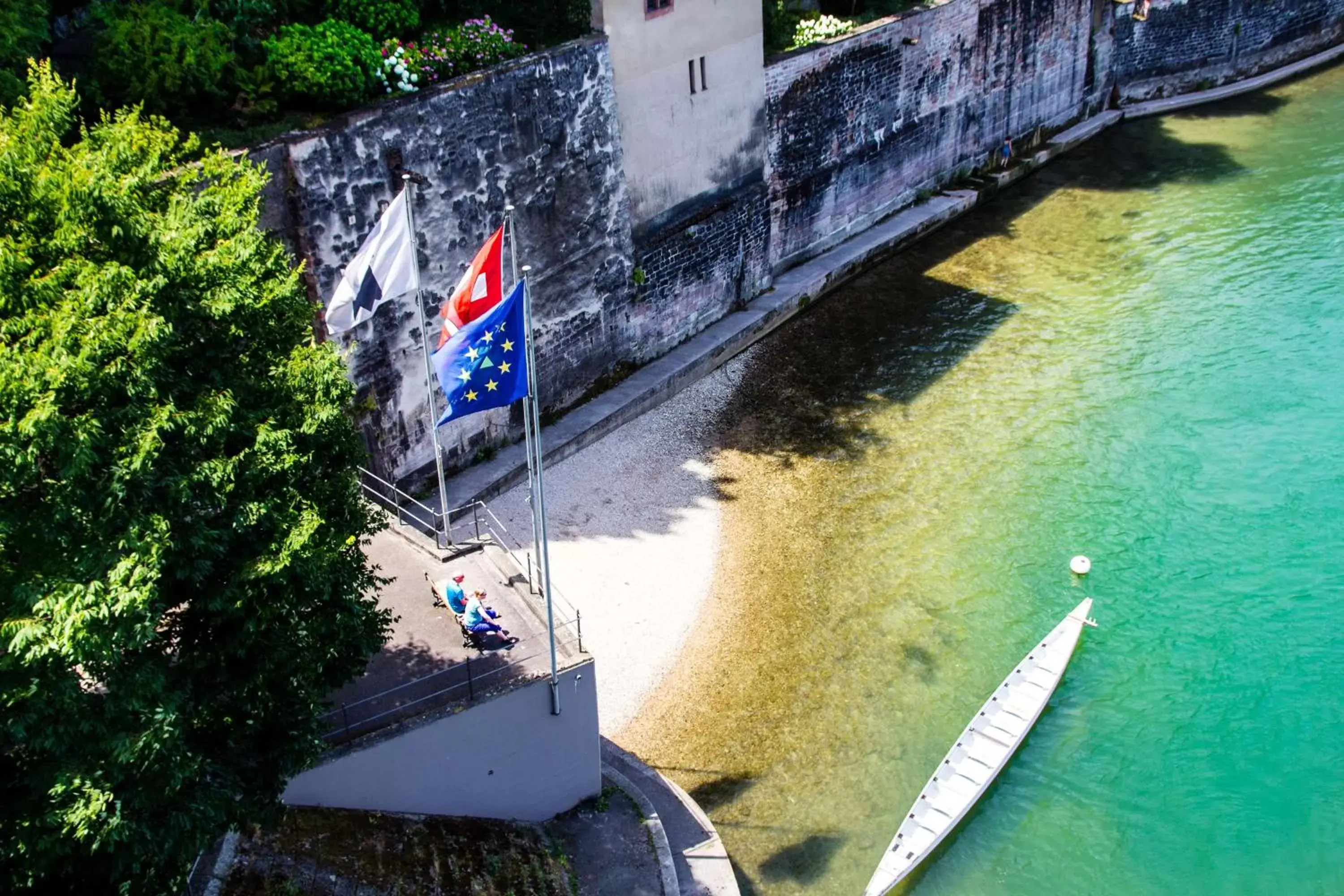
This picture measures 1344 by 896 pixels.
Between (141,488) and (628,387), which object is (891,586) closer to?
(628,387)

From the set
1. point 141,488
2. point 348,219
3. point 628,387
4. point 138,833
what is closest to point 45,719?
point 138,833

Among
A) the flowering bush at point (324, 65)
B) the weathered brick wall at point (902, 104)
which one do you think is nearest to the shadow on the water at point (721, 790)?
the flowering bush at point (324, 65)

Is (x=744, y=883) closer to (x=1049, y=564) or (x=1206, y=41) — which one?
(x=1049, y=564)

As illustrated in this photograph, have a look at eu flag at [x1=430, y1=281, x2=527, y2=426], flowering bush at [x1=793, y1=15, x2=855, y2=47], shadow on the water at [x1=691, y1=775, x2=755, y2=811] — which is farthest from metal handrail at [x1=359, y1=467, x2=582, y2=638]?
flowering bush at [x1=793, y1=15, x2=855, y2=47]

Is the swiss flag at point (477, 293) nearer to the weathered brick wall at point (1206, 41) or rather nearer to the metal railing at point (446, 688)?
the metal railing at point (446, 688)

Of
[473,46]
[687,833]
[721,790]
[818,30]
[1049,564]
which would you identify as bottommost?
[721,790]

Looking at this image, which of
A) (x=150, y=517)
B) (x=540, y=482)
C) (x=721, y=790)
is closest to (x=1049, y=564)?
(x=721, y=790)

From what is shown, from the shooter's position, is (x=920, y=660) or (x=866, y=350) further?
(x=866, y=350)

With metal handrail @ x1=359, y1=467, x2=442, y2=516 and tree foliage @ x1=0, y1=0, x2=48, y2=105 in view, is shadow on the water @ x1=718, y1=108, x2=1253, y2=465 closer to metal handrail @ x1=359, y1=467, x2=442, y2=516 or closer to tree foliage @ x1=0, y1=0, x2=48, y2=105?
metal handrail @ x1=359, y1=467, x2=442, y2=516
